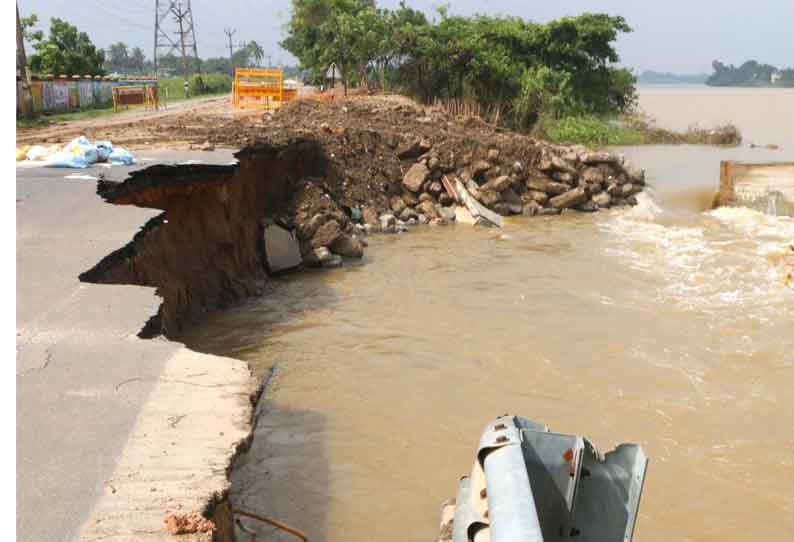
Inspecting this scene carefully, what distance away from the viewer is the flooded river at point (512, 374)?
5203 mm

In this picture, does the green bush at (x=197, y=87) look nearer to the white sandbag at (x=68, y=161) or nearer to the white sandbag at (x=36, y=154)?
the white sandbag at (x=36, y=154)

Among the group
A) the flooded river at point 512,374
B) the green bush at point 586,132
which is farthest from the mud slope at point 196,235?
the green bush at point 586,132

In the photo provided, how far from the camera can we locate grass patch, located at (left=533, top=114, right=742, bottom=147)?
1072 inches

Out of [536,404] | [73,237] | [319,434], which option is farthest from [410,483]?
[73,237]

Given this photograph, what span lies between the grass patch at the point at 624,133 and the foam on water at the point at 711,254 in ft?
29.8

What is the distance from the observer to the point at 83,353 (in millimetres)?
4547

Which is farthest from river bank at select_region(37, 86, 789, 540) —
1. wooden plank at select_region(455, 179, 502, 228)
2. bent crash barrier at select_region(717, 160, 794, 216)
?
bent crash barrier at select_region(717, 160, 794, 216)

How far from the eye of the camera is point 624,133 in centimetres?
3112

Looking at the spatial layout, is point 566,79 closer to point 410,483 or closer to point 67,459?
point 410,483

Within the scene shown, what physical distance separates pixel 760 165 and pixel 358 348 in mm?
13440

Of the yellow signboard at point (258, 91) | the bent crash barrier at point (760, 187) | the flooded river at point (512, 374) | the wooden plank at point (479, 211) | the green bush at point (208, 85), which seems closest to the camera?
the flooded river at point (512, 374)

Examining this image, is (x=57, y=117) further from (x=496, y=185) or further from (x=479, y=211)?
(x=479, y=211)

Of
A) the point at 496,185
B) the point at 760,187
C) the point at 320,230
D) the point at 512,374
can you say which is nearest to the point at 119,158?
the point at 320,230

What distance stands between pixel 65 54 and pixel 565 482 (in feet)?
139
